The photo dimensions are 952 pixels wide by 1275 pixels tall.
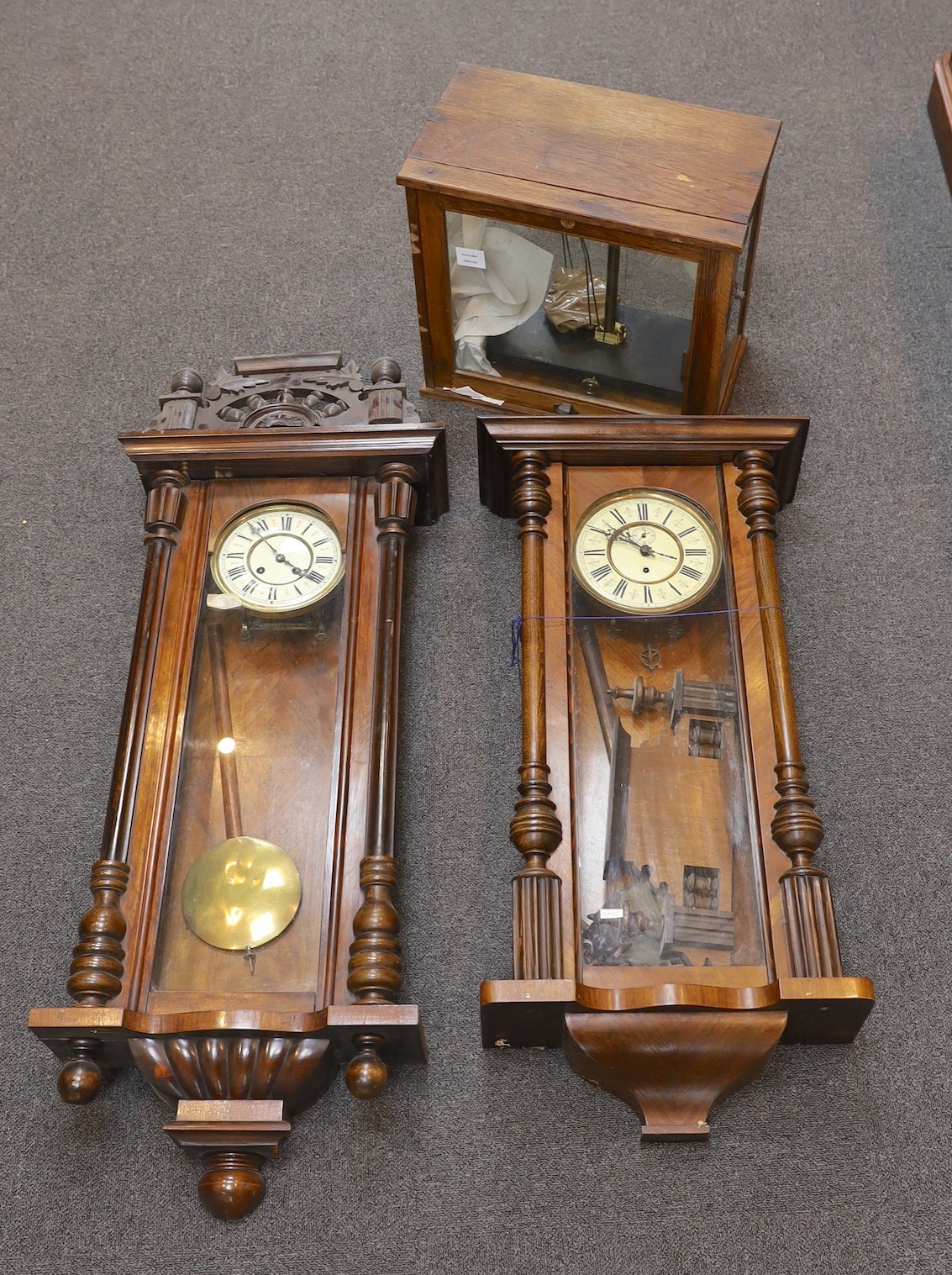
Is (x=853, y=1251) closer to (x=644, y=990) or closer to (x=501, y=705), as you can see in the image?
(x=644, y=990)

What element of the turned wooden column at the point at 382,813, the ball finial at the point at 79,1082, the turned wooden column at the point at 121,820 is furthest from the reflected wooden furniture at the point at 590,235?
the ball finial at the point at 79,1082

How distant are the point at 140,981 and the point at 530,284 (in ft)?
4.38

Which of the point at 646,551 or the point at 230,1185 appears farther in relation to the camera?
the point at 646,551

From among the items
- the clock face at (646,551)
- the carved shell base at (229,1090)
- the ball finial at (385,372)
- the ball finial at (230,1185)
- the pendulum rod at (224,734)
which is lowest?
the ball finial at (230,1185)

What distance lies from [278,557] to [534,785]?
1.96ft

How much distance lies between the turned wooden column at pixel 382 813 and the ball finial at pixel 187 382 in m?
0.41

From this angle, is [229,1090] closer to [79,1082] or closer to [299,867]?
[79,1082]

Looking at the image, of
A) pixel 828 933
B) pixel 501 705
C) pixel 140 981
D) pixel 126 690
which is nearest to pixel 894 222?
pixel 501 705

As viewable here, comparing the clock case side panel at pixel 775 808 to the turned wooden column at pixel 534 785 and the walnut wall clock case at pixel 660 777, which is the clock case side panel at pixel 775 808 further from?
the turned wooden column at pixel 534 785

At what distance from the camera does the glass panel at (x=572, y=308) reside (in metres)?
2.27

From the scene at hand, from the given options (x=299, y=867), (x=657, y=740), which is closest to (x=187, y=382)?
(x=299, y=867)

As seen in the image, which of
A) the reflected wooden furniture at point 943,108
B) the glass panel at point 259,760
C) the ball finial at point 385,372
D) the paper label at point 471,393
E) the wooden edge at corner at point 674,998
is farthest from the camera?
the reflected wooden furniture at point 943,108

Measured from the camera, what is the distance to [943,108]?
2.89 metres

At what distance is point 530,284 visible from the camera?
2334mm
